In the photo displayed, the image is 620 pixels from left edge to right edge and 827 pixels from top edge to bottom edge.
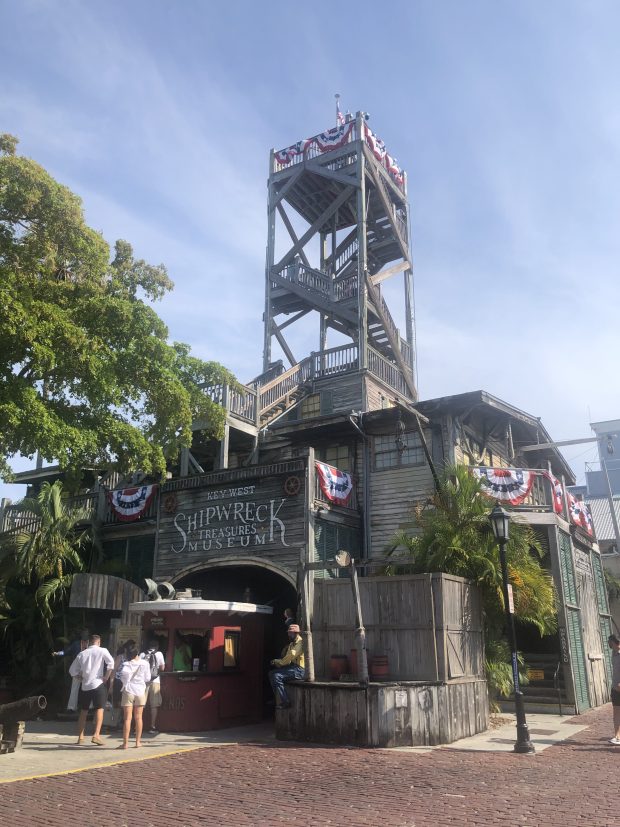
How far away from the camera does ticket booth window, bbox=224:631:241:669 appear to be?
1508cm

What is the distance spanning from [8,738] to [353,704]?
530 cm

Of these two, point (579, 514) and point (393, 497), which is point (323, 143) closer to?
point (393, 497)

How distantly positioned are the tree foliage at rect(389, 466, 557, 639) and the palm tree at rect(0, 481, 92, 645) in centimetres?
934

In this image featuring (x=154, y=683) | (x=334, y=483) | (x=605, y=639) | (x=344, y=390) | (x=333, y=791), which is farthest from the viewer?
(x=344, y=390)

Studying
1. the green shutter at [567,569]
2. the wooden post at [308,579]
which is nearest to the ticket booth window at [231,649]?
the wooden post at [308,579]

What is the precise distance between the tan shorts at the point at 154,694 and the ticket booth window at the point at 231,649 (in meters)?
2.01

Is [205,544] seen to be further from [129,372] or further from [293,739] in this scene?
A: [293,739]

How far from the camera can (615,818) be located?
6590 mm

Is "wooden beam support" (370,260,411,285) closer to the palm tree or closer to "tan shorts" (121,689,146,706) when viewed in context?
the palm tree

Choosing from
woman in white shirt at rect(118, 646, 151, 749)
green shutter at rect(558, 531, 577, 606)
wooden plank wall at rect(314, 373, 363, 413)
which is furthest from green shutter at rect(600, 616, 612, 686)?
woman in white shirt at rect(118, 646, 151, 749)

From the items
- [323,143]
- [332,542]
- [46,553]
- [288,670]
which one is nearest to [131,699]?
[288,670]

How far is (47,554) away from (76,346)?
751 cm

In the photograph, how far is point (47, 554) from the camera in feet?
63.2

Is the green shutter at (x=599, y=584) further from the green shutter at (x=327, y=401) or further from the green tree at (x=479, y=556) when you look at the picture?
the green shutter at (x=327, y=401)
